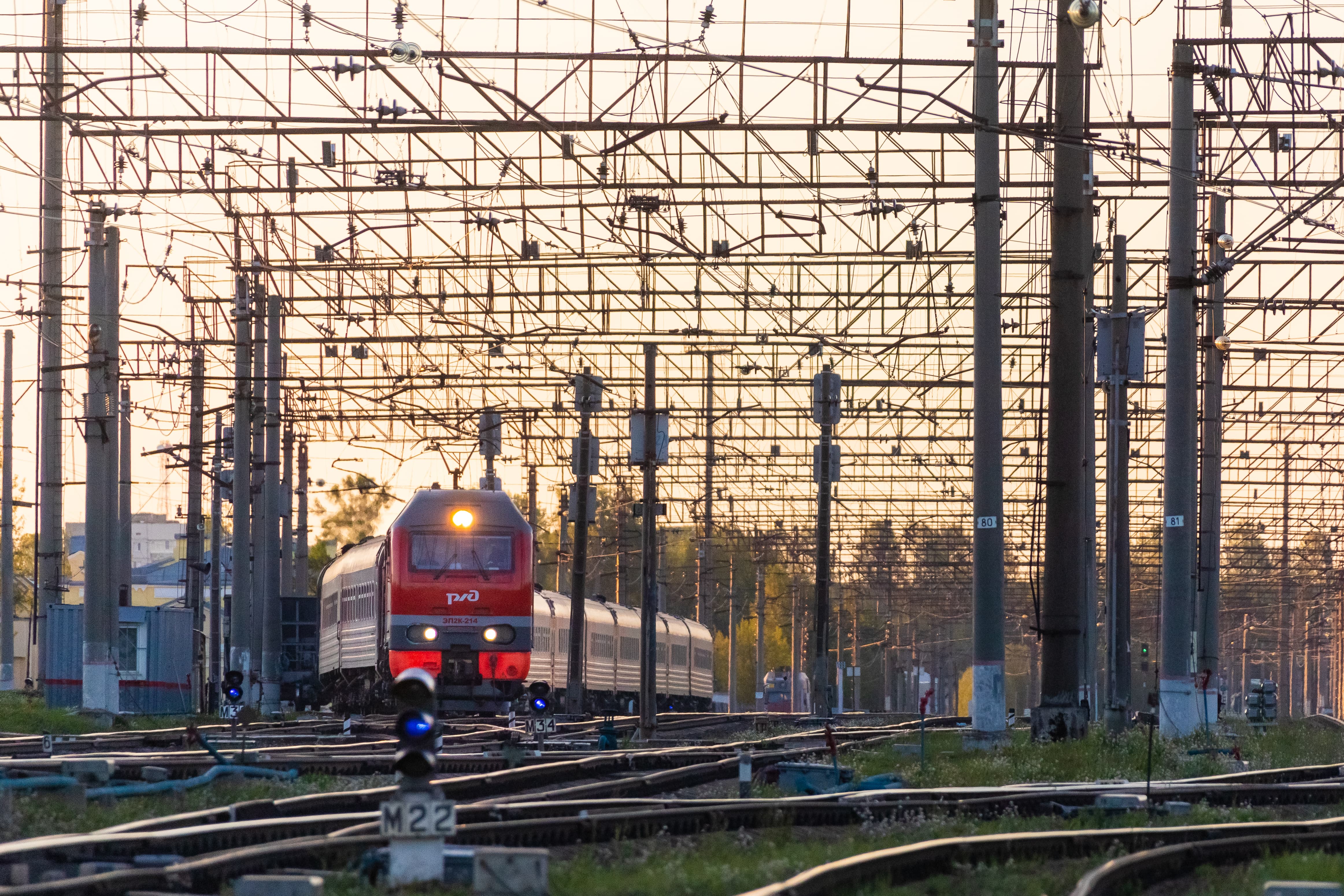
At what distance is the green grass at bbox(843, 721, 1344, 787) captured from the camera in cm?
1883

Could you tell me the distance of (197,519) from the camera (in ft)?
146

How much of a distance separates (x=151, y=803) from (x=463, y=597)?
1539 centimetres

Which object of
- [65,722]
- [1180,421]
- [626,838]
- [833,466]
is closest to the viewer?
[626,838]

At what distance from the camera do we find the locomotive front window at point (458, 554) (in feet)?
97.8

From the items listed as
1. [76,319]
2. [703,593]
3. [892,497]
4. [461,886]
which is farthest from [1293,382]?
[461,886]

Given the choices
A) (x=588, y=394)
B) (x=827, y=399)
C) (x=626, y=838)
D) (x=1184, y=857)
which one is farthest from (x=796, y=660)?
(x=1184, y=857)

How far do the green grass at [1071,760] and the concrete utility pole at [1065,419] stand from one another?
726 mm

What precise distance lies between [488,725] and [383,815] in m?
21.6

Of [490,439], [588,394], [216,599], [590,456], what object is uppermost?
[588,394]

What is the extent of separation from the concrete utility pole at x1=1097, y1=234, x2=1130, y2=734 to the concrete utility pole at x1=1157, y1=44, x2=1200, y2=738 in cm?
59

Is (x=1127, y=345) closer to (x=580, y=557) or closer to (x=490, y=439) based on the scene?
(x=580, y=557)

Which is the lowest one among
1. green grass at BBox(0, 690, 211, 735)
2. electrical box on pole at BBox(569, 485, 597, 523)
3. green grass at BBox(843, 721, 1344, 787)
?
green grass at BBox(0, 690, 211, 735)

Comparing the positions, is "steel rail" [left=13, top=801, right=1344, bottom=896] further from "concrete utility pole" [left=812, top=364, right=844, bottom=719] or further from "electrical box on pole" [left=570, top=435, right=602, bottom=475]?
"concrete utility pole" [left=812, top=364, right=844, bottom=719]

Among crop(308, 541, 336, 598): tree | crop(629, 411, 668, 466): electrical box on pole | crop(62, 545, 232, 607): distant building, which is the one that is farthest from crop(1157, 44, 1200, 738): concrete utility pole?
crop(308, 541, 336, 598): tree
